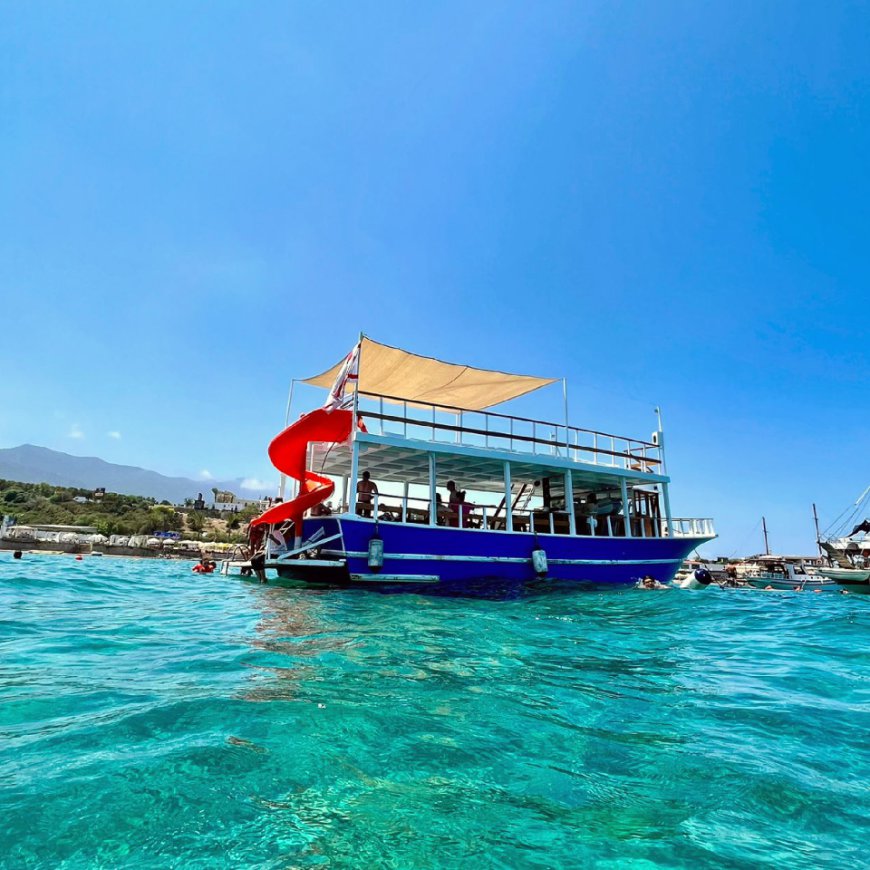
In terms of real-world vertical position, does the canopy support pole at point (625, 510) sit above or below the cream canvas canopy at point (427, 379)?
below

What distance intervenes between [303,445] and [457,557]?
4.71 m

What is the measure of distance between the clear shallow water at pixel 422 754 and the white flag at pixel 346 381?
7702 mm

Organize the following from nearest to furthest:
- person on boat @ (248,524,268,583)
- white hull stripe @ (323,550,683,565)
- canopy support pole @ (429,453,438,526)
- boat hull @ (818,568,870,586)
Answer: white hull stripe @ (323,550,683,565) < canopy support pole @ (429,453,438,526) < person on boat @ (248,524,268,583) < boat hull @ (818,568,870,586)

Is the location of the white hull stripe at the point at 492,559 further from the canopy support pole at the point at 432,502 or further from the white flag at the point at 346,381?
the white flag at the point at 346,381

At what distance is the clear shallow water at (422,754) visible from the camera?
6.41 feet

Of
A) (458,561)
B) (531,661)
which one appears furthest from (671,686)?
(458,561)

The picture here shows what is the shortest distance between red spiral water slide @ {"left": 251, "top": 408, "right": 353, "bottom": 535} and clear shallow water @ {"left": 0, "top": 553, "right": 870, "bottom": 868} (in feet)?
22.5

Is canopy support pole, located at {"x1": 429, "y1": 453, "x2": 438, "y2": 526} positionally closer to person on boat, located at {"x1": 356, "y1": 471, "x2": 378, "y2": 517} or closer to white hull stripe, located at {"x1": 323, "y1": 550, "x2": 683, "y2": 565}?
white hull stripe, located at {"x1": 323, "y1": 550, "x2": 683, "y2": 565}

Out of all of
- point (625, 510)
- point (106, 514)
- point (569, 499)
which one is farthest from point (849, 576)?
point (106, 514)

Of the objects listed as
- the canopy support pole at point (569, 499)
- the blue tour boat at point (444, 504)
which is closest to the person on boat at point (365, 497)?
the blue tour boat at point (444, 504)

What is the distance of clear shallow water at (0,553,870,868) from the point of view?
1955 mm

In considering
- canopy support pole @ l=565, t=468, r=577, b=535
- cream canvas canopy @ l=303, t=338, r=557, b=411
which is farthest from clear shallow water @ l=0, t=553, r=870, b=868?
cream canvas canopy @ l=303, t=338, r=557, b=411

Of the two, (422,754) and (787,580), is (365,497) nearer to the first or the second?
(422,754)

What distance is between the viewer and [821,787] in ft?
8.36
